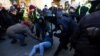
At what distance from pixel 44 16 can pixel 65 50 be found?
1.62 m

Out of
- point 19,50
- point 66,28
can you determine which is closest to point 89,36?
point 66,28

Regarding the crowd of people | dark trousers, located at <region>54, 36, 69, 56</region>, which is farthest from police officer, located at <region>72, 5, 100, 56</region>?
dark trousers, located at <region>54, 36, 69, 56</region>

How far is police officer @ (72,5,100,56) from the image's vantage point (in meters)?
2.81

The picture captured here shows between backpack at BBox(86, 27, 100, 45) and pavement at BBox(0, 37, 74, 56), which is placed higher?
backpack at BBox(86, 27, 100, 45)

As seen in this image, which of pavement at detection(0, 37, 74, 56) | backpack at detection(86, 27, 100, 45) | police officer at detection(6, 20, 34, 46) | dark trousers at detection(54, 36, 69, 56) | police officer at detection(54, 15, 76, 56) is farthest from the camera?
police officer at detection(6, 20, 34, 46)

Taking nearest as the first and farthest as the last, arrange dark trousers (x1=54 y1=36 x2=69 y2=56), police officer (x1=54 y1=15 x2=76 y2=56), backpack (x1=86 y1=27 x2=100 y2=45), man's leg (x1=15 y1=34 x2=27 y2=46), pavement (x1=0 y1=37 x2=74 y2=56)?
1. backpack (x1=86 y1=27 x2=100 y2=45)
2. police officer (x1=54 y1=15 x2=76 y2=56)
3. dark trousers (x1=54 y1=36 x2=69 y2=56)
4. pavement (x1=0 y1=37 x2=74 y2=56)
5. man's leg (x1=15 y1=34 x2=27 y2=46)

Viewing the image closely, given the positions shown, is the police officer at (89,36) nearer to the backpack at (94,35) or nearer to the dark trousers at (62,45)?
the backpack at (94,35)

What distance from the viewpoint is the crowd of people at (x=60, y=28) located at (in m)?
2.86

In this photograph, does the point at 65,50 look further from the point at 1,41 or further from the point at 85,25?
the point at 85,25

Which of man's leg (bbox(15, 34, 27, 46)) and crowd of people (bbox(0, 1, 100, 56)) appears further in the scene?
man's leg (bbox(15, 34, 27, 46))

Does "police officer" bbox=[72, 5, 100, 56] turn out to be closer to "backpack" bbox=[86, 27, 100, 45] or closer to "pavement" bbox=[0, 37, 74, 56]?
"backpack" bbox=[86, 27, 100, 45]

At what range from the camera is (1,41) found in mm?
8977

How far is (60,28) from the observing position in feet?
23.6

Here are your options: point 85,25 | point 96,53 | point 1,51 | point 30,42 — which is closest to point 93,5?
point 85,25
